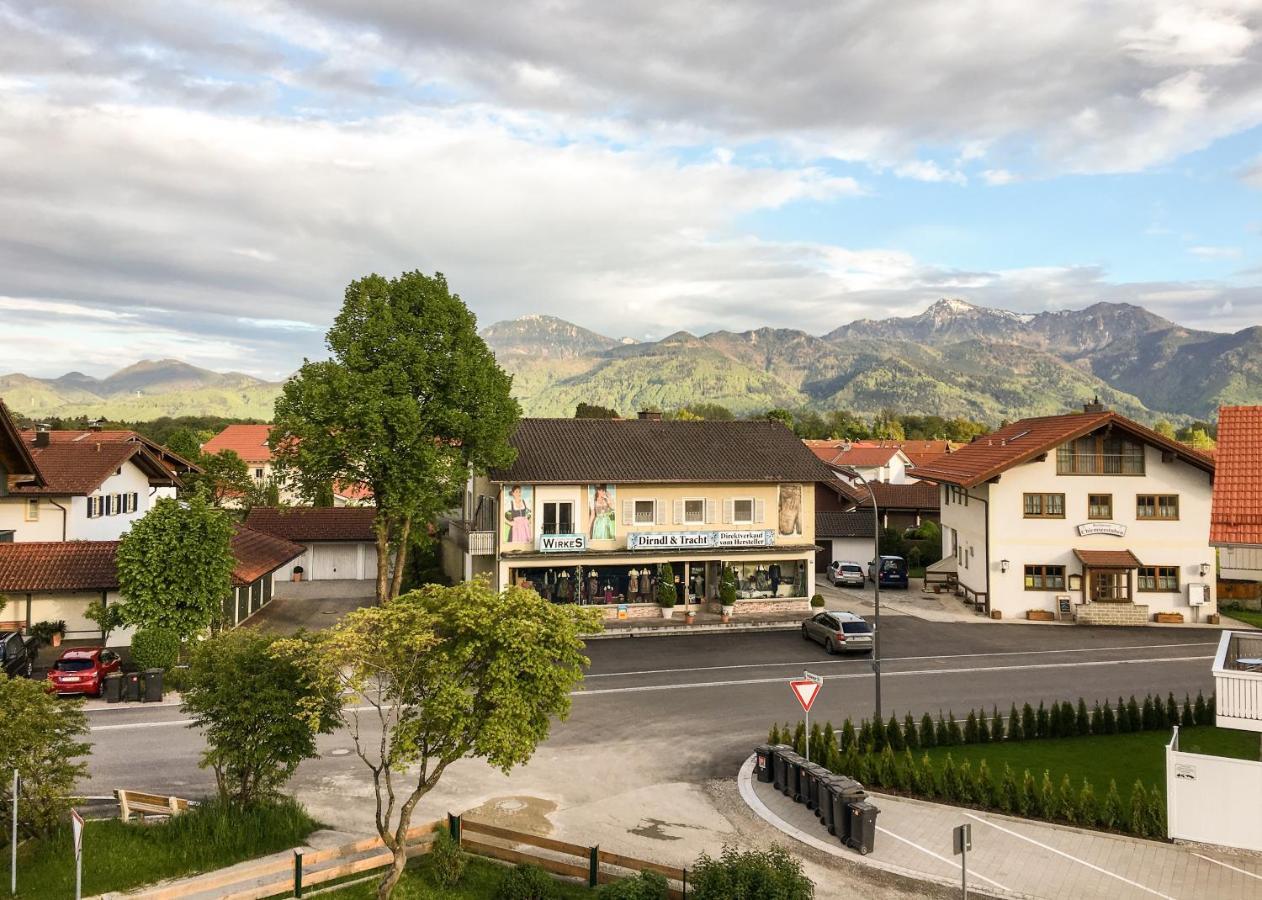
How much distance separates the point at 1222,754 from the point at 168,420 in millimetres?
195862

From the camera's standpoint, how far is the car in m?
32.1

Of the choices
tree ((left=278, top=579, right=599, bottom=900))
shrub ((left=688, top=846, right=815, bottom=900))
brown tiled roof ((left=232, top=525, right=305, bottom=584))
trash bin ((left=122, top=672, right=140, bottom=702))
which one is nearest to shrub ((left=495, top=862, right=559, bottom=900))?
tree ((left=278, top=579, right=599, bottom=900))

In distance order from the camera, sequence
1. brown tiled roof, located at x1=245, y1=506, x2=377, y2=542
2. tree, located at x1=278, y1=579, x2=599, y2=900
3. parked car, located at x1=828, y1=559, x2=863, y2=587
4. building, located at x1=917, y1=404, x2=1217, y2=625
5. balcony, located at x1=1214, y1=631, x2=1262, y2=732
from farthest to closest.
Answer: parked car, located at x1=828, y1=559, x2=863, y2=587 → brown tiled roof, located at x1=245, y1=506, x2=377, y2=542 → building, located at x1=917, y1=404, x2=1217, y2=625 → balcony, located at x1=1214, y1=631, x2=1262, y2=732 → tree, located at x1=278, y1=579, x2=599, y2=900

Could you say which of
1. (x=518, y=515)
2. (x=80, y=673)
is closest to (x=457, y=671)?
(x=80, y=673)

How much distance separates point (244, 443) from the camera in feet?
372

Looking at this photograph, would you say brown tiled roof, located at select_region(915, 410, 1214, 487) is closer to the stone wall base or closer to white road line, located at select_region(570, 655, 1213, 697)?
the stone wall base

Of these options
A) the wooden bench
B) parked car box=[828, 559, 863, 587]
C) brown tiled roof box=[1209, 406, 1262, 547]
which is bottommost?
the wooden bench

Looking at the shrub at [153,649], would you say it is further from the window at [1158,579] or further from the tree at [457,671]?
the window at [1158,579]

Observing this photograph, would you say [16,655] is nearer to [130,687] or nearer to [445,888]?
[130,687]

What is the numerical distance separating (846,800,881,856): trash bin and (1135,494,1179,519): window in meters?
30.2

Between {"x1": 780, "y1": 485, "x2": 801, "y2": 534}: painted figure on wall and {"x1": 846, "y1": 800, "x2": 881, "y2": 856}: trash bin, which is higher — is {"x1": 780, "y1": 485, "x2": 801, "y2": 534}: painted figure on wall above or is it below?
above

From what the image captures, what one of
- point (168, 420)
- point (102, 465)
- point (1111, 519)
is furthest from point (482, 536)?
point (168, 420)

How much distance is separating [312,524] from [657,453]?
20.3 m

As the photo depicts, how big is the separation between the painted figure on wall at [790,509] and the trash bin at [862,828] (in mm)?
24348
